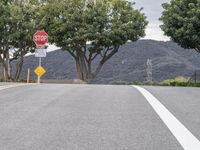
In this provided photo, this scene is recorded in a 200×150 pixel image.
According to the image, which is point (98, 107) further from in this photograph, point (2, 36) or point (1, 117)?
point (2, 36)

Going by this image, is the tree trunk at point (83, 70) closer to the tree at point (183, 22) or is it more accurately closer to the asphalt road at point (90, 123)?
the tree at point (183, 22)

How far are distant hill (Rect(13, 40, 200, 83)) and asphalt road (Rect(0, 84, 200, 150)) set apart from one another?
129 m

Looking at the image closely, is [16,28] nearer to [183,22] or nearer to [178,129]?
[183,22]

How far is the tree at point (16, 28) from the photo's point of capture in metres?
52.4

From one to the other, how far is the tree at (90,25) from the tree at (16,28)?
1.57 meters

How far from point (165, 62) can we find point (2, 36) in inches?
4606

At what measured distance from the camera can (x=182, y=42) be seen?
43.7m

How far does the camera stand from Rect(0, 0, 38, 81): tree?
5244 centimetres

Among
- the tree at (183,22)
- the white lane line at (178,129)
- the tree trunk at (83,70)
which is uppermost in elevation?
the tree at (183,22)

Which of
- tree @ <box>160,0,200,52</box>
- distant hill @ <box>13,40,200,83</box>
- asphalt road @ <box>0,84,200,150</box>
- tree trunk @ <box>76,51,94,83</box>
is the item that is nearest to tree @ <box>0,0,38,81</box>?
tree trunk @ <box>76,51,94,83</box>

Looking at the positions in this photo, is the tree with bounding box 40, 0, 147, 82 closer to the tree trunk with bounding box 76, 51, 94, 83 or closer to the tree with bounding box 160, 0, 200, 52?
the tree trunk with bounding box 76, 51, 94, 83

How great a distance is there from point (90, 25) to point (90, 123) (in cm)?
4341

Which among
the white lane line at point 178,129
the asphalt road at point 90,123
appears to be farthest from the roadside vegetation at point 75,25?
the white lane line at point 178,129

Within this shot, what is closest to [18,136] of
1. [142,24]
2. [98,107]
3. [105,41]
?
[98,107]
